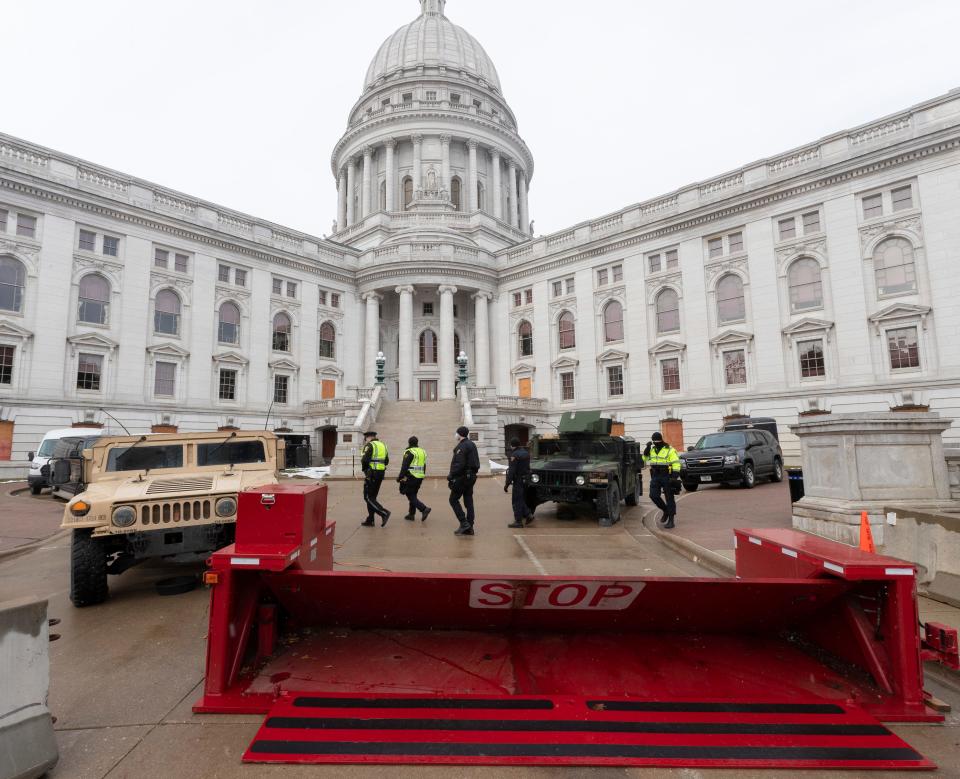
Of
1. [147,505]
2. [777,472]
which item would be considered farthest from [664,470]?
[777,472]

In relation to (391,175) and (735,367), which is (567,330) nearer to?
(735,367)

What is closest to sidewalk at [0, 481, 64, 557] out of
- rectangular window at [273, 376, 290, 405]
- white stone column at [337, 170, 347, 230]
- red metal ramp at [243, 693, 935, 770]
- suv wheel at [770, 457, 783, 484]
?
red metal ramp at [243, 693, 935, 770]

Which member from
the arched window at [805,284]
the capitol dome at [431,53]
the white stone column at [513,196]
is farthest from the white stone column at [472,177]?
→ the arched window at [805,284]

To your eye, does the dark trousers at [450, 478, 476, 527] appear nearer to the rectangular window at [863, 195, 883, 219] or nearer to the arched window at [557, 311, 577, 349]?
the rectangular window at [863, 195, 883, 219]

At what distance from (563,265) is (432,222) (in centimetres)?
1544

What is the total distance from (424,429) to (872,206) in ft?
81.0

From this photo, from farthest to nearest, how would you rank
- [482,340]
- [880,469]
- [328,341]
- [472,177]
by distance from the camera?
[472,177] < [482,340] < [328,341] < [880,469]

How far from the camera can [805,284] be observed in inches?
1072

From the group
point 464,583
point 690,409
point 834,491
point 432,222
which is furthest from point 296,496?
point 432,222

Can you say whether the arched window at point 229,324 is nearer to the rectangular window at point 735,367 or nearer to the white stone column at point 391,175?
the white stone column at point 391,175

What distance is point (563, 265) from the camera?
121 feet

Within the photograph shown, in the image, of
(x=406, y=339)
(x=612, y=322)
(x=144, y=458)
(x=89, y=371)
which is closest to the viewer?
(x=144, y=458)

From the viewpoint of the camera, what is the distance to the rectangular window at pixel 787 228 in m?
27.7

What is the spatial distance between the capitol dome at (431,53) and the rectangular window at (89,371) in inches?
1631
